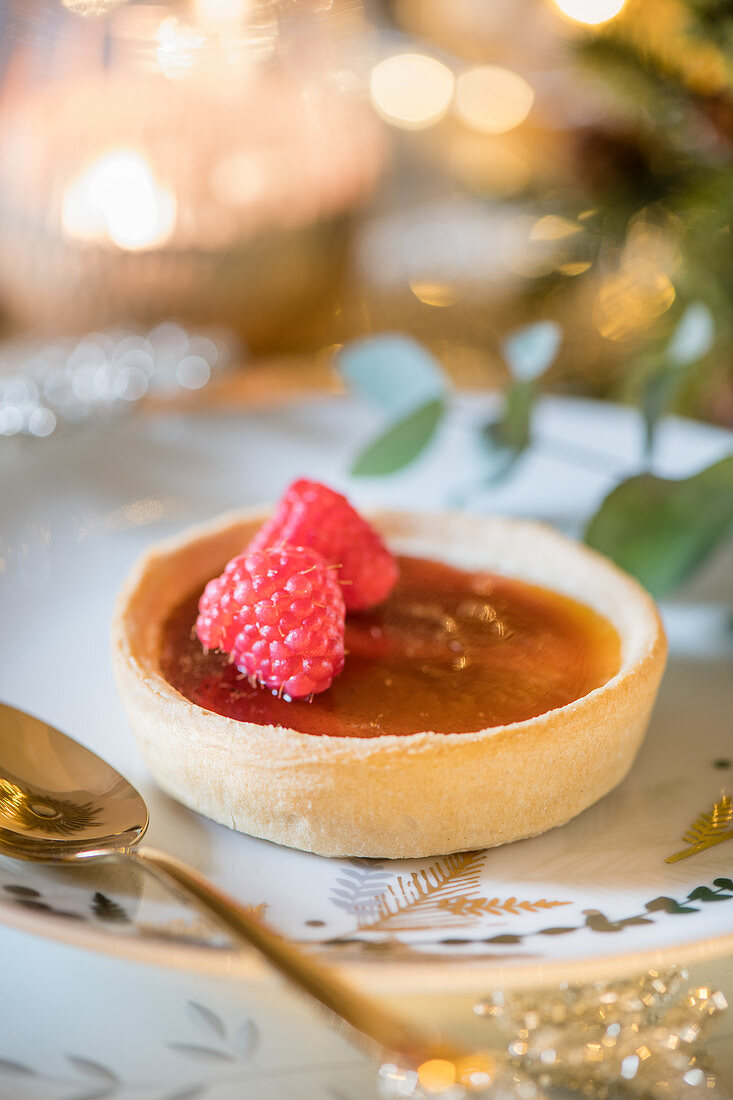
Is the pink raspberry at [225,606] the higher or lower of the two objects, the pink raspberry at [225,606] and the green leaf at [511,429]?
the lower

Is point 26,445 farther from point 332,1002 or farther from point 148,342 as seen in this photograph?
point 332,1002

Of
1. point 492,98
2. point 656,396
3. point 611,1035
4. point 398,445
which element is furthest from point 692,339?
point 492,98

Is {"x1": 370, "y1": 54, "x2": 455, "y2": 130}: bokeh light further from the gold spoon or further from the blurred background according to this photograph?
the gold spoon

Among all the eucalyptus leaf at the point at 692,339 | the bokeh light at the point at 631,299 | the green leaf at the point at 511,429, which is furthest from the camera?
the bokeh light at the point at 631,299

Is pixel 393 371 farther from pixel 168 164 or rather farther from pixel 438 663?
pixel 168 164

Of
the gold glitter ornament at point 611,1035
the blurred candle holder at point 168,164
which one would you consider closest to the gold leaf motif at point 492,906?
the gold glitter ornament at point 611,1035

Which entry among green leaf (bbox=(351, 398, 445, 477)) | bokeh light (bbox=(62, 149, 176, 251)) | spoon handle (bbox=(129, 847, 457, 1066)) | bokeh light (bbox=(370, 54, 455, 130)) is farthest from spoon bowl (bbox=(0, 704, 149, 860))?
bokeh light (bbox=(370, 54, 455, 130))

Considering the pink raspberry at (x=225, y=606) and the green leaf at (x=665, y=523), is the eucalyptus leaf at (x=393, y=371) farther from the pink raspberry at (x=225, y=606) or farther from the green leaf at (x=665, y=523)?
the pink raspberry at (x=225, y=606)
